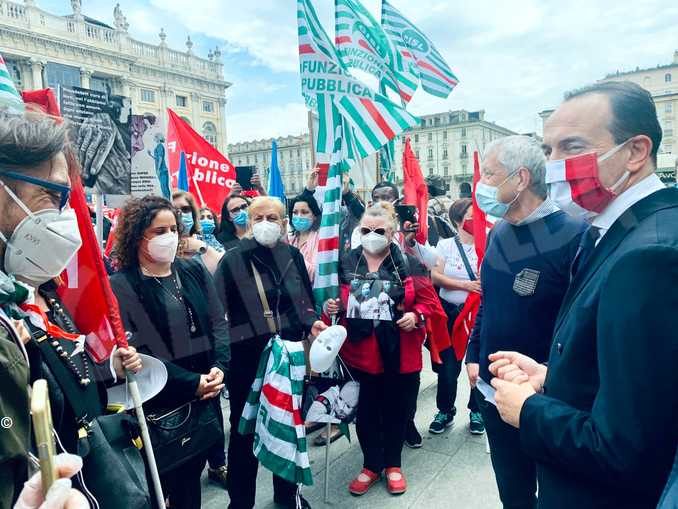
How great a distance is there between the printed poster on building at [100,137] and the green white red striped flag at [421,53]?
187 inches

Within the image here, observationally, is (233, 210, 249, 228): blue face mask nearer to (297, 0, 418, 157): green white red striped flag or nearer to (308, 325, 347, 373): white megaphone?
(297, 0, 418, 157): green white red striped flag

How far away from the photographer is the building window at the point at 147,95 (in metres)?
51.6

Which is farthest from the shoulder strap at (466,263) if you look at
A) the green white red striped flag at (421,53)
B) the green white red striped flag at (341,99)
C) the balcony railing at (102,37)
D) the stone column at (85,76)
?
the balcony railing at (102,37)

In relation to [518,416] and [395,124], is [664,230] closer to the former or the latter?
[518,416]

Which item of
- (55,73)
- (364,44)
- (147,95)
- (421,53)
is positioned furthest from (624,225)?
(147,95)

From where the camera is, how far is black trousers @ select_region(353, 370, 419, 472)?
331 cm

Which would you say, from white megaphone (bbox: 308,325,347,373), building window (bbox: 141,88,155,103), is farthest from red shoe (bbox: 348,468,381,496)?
building window (bbox: 141,88,155,103)

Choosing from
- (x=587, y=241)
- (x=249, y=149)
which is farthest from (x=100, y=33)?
(x=587, y=241)

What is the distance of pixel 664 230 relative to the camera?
3.69 ft

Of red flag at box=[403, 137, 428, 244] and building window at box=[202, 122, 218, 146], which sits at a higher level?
building window at box=[202, 122, 218, 146]

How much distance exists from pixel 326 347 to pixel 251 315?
568 mm

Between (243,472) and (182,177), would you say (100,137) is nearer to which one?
(182,177)

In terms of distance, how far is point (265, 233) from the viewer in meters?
3.14

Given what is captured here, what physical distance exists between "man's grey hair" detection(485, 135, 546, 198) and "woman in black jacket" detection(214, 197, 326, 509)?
1.56 metres
